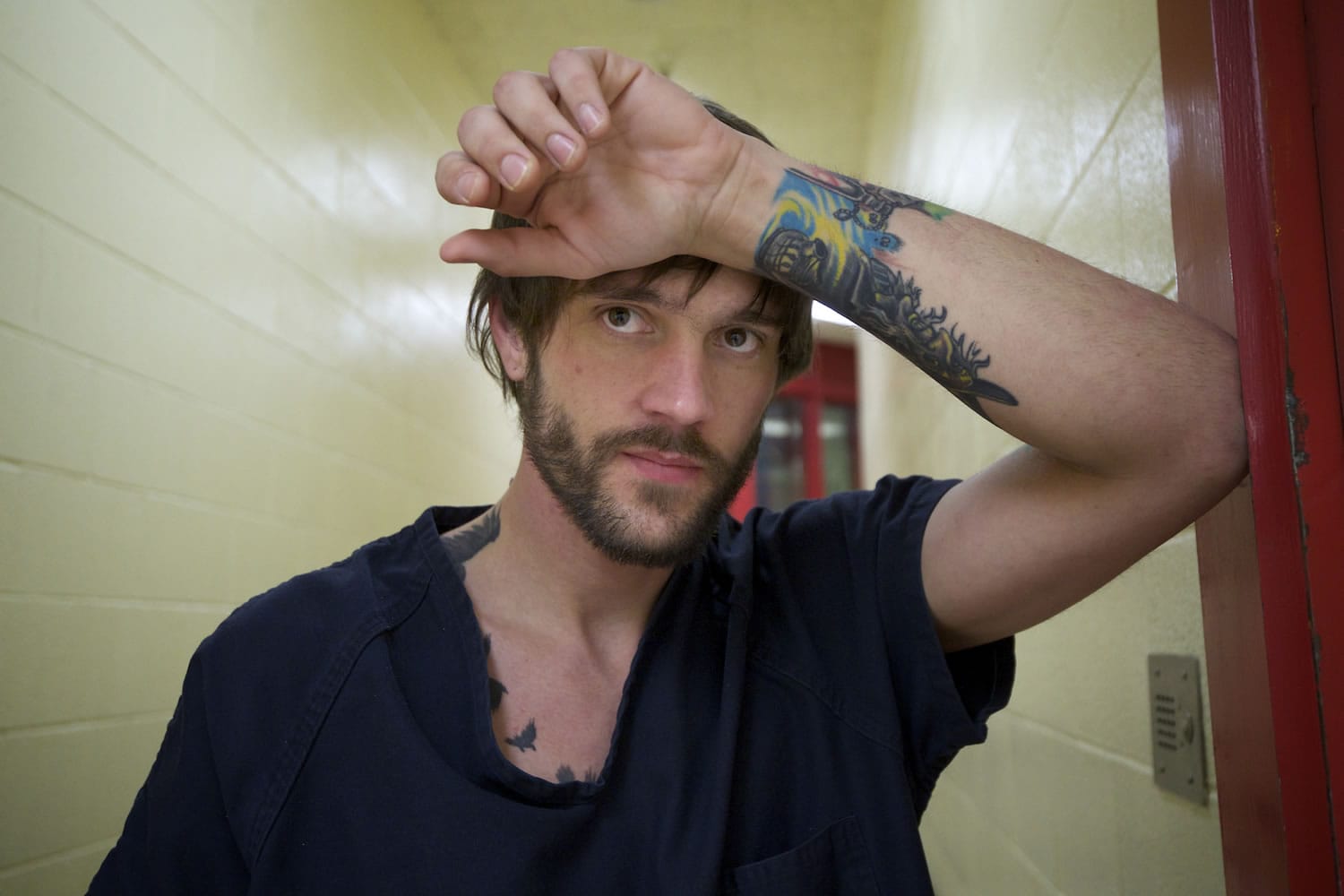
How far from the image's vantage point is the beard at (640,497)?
3.92 feet

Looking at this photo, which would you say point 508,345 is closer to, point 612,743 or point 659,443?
point 659,443

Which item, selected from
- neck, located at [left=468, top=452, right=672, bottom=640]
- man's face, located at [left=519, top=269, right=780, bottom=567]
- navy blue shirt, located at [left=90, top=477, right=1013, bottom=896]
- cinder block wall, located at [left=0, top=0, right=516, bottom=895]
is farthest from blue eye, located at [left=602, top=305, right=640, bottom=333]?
cinder block wall, located at [left=0, top=0, right=516, bottom=895]

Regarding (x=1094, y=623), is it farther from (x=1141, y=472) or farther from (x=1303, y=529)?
(x=1303, y=529)

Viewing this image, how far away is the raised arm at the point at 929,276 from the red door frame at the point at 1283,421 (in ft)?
0.22

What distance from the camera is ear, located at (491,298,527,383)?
1403 mm

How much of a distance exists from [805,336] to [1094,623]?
59 centimetres

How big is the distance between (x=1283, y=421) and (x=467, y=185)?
0.71 metres

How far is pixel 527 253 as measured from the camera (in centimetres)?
100

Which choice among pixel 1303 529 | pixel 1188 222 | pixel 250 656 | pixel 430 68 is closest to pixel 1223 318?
pixel 1188 222

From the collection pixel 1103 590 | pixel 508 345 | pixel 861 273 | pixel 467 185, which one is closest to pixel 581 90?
pixel 467 185

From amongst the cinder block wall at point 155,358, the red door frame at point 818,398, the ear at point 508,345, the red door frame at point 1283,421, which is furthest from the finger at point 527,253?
the red door frame at point 818,398

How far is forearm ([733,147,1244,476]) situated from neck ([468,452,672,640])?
51 centimetres

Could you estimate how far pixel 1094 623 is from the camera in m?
1.44

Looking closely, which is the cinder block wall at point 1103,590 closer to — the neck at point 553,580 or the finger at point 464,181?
the finger at point 464,181
